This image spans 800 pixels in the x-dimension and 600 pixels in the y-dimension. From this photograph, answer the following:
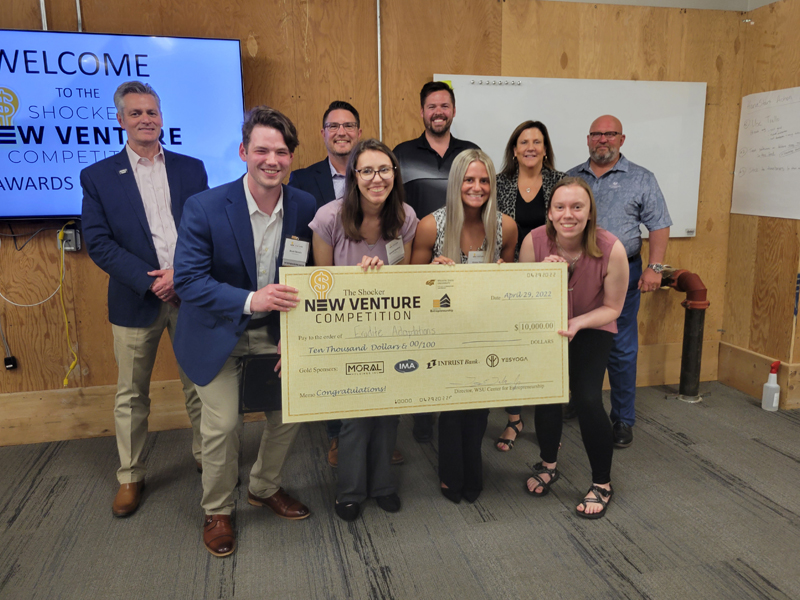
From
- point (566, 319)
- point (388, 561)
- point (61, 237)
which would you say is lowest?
point (388, 561)

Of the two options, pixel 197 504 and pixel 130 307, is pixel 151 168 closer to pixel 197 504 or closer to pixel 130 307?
pixel 130 307

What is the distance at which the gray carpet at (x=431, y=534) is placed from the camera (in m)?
1.91

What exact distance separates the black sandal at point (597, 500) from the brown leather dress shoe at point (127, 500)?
1.92 metres

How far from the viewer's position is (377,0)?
10.4 feet

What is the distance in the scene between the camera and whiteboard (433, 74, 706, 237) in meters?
3.42

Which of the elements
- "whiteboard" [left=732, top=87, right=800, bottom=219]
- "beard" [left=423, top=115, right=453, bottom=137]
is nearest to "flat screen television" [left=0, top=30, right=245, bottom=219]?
"beard" [left=423, top=115, right=453, bottom=137]

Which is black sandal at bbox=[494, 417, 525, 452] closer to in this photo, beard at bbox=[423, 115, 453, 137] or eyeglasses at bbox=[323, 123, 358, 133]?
beard at bbox=[423, 115, 453, 137]

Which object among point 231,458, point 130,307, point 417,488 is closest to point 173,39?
point 130,307

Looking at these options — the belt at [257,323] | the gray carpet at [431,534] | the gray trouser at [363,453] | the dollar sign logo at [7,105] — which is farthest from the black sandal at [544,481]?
the dollar sign logo at [7,105]

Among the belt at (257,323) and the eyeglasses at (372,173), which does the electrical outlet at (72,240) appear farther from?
the eyeglasses at (372,173)

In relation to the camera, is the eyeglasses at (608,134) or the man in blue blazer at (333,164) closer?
the man in blue blazer at (333,164)

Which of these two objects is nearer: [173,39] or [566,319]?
[566,319]

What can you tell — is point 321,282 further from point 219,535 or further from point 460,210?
point 219,535

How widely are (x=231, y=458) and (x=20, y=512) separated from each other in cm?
111
